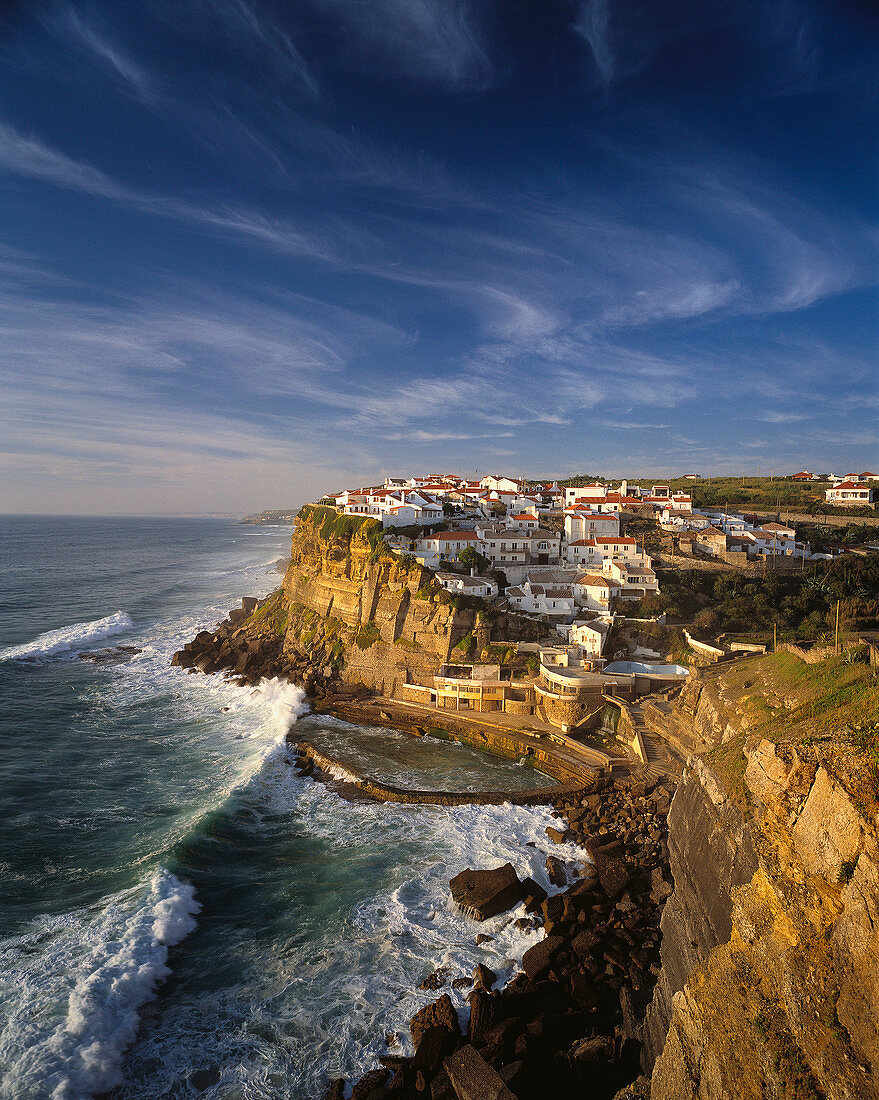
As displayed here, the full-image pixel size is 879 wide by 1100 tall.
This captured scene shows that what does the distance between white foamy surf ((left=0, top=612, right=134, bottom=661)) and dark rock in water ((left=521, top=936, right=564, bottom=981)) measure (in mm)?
42666

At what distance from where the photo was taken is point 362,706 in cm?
3198

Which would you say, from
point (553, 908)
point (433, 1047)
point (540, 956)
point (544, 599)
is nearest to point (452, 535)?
point (544, 599)

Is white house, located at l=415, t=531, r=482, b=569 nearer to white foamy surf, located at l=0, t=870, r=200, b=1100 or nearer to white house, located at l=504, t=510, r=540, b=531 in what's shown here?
white house, located at l=504, t=510, r=540, b=531

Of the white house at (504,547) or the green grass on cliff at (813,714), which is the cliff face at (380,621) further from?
Answer: the green grass on cliff at (813,714)

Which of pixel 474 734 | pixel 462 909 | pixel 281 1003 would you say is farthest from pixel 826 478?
pixel 281 1003

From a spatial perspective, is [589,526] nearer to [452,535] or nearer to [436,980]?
[452,535]

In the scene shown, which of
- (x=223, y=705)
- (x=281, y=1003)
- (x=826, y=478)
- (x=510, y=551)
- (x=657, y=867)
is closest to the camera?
(x=281, y=1003)

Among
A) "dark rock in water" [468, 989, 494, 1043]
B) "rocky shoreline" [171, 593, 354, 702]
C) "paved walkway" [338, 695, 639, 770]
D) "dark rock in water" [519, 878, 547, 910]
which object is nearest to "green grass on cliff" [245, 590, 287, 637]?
"rocky shoreline" [171, 593, 354, 702]

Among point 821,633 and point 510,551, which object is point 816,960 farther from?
point 510,551

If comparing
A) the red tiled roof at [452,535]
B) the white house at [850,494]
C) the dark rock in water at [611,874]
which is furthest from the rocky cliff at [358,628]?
the white house at [850,494]

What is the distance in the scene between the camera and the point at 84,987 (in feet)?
42.7

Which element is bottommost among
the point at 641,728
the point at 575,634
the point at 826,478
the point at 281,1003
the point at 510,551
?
the point at 281,1003

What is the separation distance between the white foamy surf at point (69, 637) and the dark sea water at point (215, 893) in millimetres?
10439

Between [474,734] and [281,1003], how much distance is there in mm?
16519
